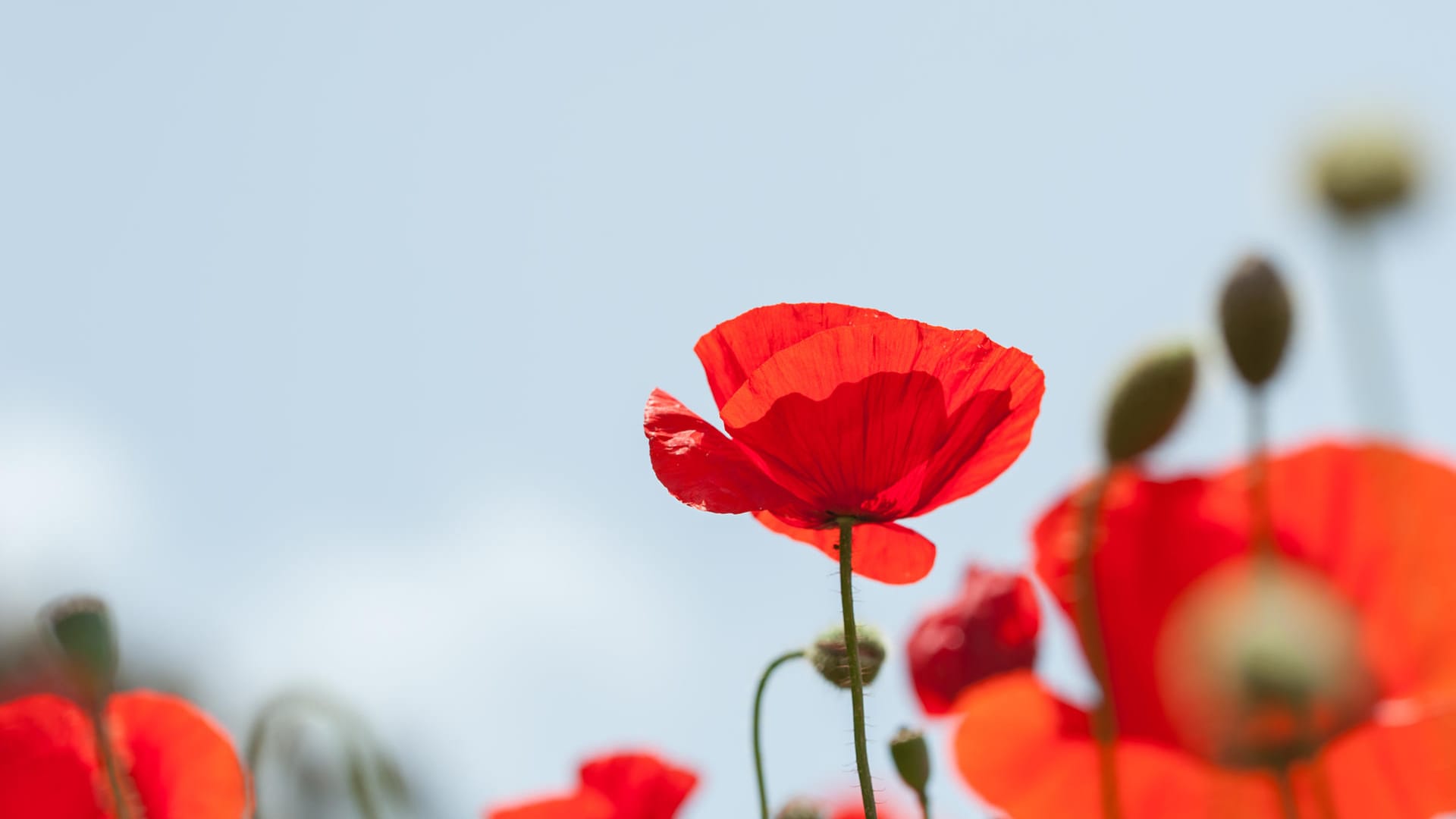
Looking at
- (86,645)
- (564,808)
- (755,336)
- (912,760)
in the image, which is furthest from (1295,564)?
(564,808)

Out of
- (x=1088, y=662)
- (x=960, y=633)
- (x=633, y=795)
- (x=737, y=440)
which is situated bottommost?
(x=633, y=795)

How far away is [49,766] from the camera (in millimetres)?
1549

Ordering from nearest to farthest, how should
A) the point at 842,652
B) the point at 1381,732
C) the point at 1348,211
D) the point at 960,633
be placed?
1. the point at 1348,211
2. the point at 1381,732
3. the point at 842,652
4. the point at 960,633

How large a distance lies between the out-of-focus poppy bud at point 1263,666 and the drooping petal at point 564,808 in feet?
3.48

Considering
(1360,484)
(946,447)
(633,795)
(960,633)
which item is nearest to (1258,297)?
(1360,484)

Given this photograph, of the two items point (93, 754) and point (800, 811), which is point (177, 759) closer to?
point (93, 754)

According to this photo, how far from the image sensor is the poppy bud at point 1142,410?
0.80 meters

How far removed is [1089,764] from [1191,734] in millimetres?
115

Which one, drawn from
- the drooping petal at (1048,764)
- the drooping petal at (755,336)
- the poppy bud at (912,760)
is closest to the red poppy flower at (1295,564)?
the drooping petal at (1048,764)

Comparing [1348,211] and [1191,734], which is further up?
[1348,211]

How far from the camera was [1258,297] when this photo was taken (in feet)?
2.54

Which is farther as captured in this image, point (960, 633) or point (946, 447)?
point (960, 633)

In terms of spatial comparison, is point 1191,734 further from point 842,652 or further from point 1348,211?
point 842,652

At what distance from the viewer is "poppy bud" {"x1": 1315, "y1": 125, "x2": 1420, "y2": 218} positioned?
1.95 ft
